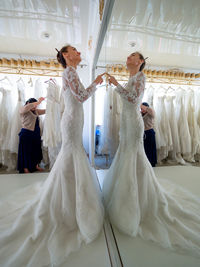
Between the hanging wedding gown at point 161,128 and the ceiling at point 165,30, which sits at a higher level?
the ceiling at point 165,30

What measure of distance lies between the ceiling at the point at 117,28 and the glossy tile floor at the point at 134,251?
44cm

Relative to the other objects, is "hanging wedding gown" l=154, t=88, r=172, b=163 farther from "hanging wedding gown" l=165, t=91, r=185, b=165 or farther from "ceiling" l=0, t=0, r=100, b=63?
"ceiling" l=0, t=0, r=100, b=63

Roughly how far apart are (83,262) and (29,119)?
79.1 inches

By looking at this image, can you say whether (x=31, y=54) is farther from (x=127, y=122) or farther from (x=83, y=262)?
(x=83, y=262)

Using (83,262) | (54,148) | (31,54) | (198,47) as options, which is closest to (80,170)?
(83,262)

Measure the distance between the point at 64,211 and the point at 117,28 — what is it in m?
1.42

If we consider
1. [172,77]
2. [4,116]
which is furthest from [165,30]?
[4,116]

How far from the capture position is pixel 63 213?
2.65ft

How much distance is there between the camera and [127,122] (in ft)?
2.83

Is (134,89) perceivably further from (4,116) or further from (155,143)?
(4,116)

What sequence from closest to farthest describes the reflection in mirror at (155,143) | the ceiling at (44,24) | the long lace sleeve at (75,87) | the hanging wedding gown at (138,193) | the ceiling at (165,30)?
the ceiling at (165,30), the reflection in mirror at (155,143), the hanging wedding gown at (138,193), the long lace sleeve at (75,87), the ceiling at (44,24)

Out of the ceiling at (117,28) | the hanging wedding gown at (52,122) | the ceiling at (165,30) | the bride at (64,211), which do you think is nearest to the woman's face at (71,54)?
the bride at (64,211)

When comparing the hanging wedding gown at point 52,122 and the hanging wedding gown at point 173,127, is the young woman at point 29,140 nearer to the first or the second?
the hanging wedding gown at point 52,122

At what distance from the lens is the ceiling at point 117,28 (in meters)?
0.35
